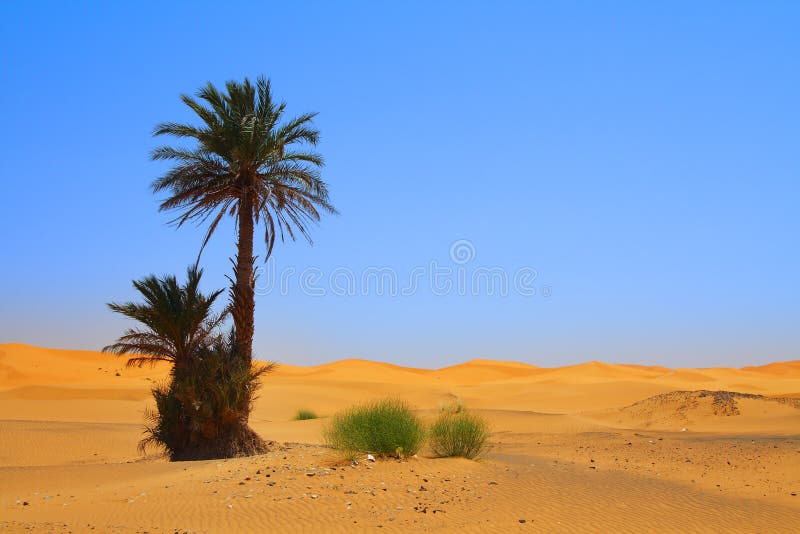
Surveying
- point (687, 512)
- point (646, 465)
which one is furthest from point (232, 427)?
point (687, 512)

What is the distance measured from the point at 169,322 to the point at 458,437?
26.2 feet

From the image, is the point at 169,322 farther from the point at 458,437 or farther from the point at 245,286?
the point at 458,437

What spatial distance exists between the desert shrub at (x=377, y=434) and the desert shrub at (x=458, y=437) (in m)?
0.76

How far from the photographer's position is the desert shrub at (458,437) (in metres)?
15.1

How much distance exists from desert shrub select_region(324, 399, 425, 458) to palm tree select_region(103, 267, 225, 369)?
568cm

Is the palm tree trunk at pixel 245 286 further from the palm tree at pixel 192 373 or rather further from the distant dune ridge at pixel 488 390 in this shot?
the distant dune ridge at pixel 488 390

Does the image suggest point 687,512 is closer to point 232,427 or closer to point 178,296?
point 232,427

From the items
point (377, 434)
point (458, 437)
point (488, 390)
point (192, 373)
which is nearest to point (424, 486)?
point (377, 434)

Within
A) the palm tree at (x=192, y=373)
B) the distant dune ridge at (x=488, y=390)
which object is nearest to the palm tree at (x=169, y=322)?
the palm tree at (x=192, y=373)

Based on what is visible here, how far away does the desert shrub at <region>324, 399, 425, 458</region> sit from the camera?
46.6 ft

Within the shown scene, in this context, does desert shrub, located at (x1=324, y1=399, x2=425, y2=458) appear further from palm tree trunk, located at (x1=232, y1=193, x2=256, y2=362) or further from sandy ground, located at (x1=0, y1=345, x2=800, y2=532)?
palm tree trunk, located at (x1=232, y1=193, x2=256, y2=362)

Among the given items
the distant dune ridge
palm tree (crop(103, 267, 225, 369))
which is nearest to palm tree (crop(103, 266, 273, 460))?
palm tree (crop(103, 267, 225, 369))

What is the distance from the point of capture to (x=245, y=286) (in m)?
19.7

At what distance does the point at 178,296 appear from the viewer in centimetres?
1852
